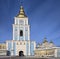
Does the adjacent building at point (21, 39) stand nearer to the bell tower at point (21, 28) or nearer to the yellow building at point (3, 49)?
the bell tower at point (21, 28)

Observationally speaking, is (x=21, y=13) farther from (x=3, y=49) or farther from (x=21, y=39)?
(x=3, y=49)

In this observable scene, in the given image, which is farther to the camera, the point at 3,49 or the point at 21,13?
the point at 21,13

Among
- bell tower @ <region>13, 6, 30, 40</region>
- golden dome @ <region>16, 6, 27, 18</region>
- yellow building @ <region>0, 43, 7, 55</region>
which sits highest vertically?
golden dome @ <region>16, 6, 27, 18</region>

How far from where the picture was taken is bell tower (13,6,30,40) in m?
52.3

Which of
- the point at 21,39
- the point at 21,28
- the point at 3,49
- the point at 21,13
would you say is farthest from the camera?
the point at 21,13

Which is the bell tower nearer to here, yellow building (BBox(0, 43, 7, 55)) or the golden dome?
the golden dome

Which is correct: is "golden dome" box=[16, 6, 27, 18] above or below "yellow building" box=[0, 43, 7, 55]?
above

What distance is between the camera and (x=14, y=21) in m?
53.9

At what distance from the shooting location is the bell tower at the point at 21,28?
5229cm

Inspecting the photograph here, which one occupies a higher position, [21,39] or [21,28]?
[21,28]

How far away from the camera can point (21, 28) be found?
53.1 metres

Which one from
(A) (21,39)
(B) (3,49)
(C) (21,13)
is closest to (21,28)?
(A) (21,39)

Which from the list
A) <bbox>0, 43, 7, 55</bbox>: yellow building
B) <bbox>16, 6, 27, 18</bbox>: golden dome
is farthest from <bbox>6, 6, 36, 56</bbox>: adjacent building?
<bbox>0, 43, 7, 55</bbox>: yellow building

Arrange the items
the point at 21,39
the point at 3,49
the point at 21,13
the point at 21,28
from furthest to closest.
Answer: the point at 21,13 → the point at 21,28 → the point at 3,49 → the point at 21,39
